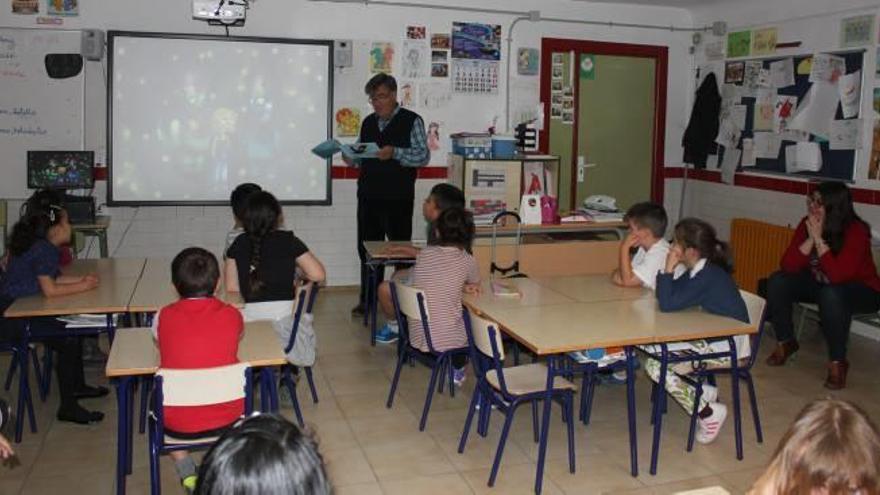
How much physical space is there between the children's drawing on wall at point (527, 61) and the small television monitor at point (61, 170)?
3.87 meters

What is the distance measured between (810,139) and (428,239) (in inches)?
142

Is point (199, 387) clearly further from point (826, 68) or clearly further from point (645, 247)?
point (826, 68)

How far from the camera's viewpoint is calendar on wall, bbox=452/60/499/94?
7.62m

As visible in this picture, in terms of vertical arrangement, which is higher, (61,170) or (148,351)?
(61,170)

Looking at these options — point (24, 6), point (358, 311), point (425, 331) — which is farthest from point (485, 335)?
point (24, 6)

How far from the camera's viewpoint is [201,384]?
291 cm

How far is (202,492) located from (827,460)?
1.12 meters

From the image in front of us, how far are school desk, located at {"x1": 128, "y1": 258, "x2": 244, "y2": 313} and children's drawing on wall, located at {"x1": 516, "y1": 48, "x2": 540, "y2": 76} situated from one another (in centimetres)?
423

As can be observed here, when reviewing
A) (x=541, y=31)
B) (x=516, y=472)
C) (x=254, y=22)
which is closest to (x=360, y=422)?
(x=516, y=472)

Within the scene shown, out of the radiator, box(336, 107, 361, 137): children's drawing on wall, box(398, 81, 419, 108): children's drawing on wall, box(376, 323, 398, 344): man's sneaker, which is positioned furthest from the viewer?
box(398, 81, 419, 108): children's drawing on wall

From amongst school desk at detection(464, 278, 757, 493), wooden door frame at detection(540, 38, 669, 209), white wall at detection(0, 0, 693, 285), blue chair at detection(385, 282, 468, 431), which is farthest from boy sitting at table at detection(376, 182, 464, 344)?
wooden door frame at detection(540, 38, 669, 209)

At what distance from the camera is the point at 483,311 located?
3.96m

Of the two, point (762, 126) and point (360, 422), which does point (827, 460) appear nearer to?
point (360, 422)

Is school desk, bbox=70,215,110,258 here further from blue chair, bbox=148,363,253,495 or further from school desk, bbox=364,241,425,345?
blue chair, bbox=148,363,253,495
